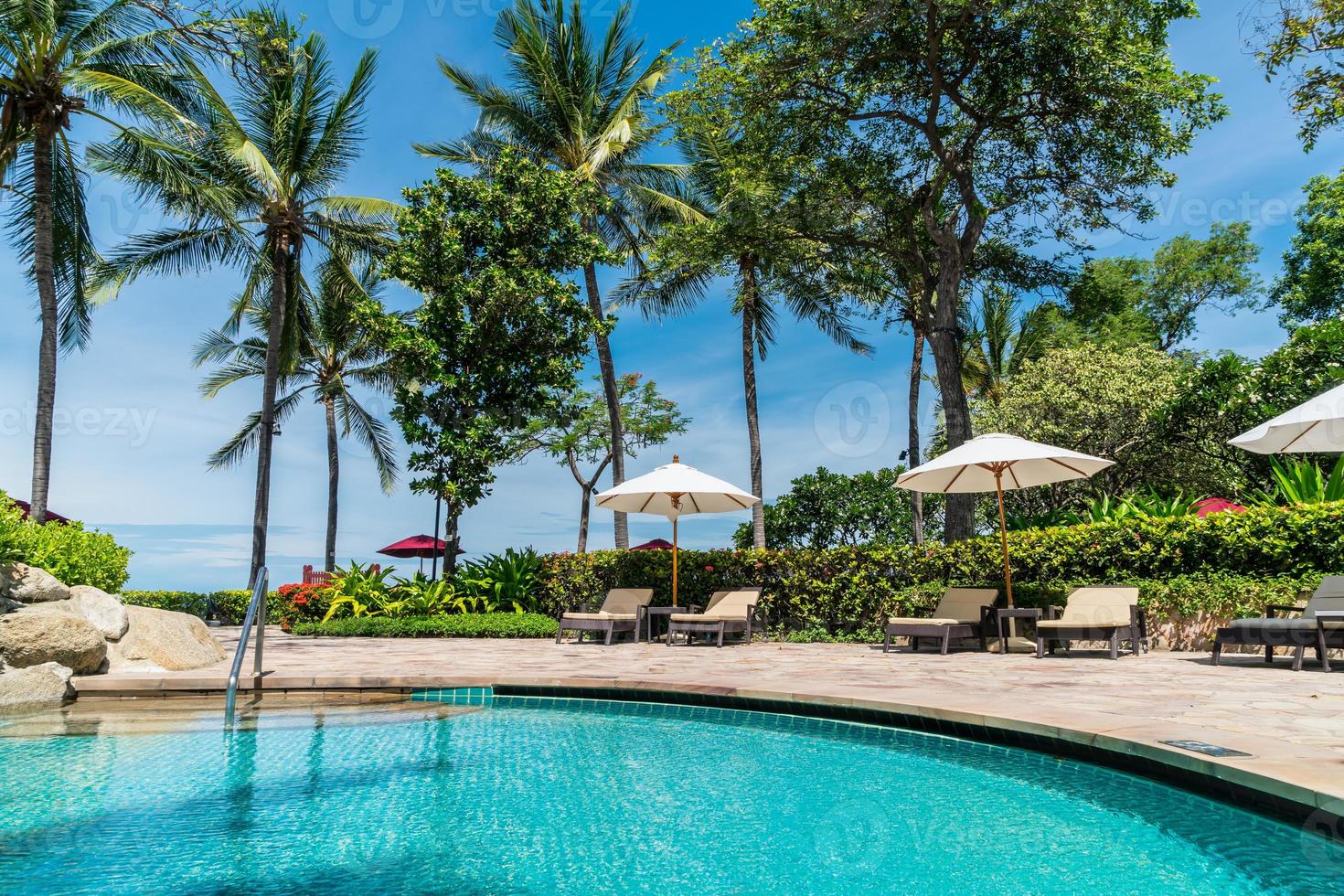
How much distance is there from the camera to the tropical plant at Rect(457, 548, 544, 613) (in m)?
16.1

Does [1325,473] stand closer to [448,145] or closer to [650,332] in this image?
[650,332]

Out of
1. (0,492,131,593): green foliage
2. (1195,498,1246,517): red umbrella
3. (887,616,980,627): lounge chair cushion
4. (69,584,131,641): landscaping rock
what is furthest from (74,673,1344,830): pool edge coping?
(1195,498,1246,517): red umbrella

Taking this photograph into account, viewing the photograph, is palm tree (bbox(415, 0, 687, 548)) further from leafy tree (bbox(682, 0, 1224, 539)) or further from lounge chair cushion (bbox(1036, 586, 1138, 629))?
lounge chair cushion (bbox(1036, 586, 1138, 629))

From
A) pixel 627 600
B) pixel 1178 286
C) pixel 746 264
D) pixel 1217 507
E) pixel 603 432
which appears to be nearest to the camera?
pixel 1217 507

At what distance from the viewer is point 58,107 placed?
14.6 metres

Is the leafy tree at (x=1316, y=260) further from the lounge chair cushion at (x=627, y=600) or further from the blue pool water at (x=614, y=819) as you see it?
the blue pool water at (x=614, y=819)

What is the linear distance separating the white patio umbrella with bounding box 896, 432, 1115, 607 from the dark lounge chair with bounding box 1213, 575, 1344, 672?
8.26 feet

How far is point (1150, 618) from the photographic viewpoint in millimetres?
9859

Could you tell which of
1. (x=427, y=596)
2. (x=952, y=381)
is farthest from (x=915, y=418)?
(x=427, y=596)

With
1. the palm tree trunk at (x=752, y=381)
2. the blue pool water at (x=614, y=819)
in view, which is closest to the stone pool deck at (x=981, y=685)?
the blue pool water at (x=614, y=819)

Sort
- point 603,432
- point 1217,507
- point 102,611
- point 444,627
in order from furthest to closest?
1. point 603,432
2. point 444,627
3. point 1217,507
4. point 102,611

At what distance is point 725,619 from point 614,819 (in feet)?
25.5

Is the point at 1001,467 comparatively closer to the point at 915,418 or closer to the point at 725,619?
the point at 725,619

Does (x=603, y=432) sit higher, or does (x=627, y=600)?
(x=603, y=432)
